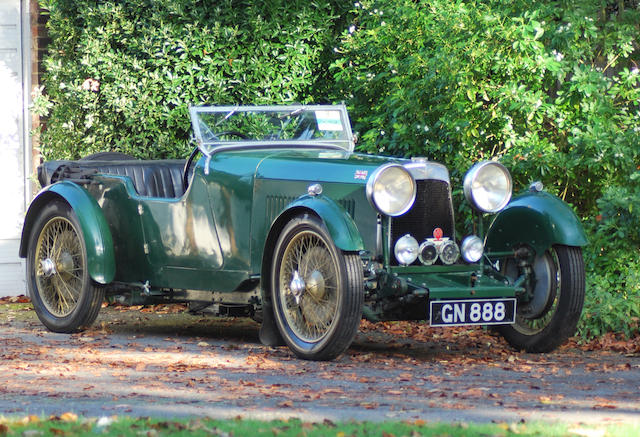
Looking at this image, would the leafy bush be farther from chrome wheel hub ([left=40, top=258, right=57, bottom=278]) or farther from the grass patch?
the grass patch

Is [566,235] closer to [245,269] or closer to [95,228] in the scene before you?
[245,269]

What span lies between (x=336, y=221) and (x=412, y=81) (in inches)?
130

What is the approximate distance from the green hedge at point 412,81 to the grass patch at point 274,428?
3481 millimetres

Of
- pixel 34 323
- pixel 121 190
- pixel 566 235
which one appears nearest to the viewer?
pixel 566 235

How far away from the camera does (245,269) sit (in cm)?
771

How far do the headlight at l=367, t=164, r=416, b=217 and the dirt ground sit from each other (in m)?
0.93

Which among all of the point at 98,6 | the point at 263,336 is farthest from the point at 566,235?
the point at 98,6

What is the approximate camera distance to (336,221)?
6.80 meters

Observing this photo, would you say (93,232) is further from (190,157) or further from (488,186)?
(488,186)

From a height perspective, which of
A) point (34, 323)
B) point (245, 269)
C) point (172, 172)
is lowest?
point (34, 323)

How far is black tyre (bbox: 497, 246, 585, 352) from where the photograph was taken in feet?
24.0

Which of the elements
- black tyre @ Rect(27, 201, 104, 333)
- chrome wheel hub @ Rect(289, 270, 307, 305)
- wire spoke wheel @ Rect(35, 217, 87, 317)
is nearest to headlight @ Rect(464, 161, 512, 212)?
chrome wheel hub @ Rect(289, 270, 307, 305)

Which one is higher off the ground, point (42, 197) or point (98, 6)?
point (98, 6)

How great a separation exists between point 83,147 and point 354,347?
459cm
